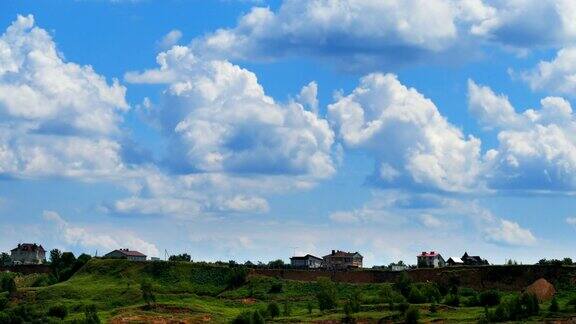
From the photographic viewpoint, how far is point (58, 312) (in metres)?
123

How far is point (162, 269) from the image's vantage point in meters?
161

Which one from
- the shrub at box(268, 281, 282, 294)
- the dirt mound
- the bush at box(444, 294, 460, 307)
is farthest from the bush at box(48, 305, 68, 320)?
the dirt mound

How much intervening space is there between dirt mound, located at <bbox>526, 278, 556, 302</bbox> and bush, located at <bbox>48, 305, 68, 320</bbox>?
59.6 metres

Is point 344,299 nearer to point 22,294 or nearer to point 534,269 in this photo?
point 534,269

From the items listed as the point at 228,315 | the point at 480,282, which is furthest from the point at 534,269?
the point at 228,315

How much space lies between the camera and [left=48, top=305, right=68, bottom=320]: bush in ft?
400

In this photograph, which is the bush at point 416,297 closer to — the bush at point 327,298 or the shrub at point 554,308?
the bush at point 327,298

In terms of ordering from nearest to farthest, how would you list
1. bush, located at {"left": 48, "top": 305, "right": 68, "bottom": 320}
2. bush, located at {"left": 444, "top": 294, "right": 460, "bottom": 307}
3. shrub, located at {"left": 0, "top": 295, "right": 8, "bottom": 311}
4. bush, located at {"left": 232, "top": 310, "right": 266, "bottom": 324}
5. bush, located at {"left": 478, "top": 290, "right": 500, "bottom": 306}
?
bush, located at {"left": 232, "top": 310, "right": 266, "bottom": 324} → bush, located at {"left": 48, "top": 305, "right": 68, "bottom": 320} → bush, located at {"left": 478, "top": 290, "right": 500, "bottom": 306} → bush, located at {"left": 444, "top": 294, "right": 460, "bottom": 307} → shrub, located at {"left": 0, "top": 295, "right": 8, "bottom": 311}

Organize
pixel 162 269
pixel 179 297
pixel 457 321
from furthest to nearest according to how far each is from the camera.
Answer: pixel 162 269 → pixel 179 297 → pixel 457 321

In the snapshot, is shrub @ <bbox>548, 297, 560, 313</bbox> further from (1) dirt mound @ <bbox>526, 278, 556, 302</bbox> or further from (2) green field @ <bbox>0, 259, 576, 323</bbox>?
(1) dirt mound @ <bbox>526, 278, 556, 302</bbox>

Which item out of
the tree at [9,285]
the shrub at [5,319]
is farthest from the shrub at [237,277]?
the shrub at [5,319]

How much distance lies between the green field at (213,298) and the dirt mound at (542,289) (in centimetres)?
132

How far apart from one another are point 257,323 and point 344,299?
32095mm

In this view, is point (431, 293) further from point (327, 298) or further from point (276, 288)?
point (276, 288)
